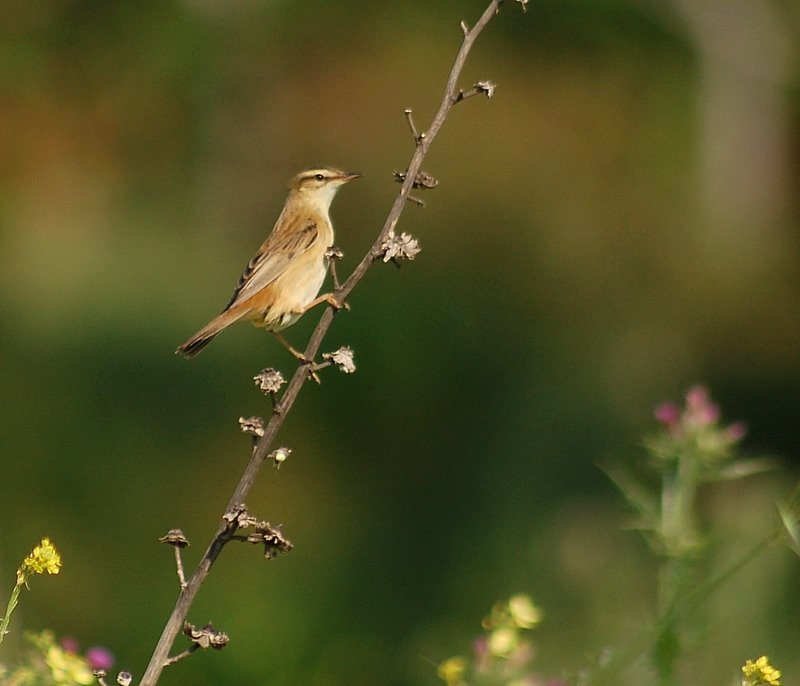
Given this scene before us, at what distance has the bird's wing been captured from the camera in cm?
468

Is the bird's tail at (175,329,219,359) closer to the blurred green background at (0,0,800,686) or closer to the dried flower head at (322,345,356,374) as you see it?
the blurred green background at (0,0,800,686)

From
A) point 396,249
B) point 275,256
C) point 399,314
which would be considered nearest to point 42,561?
point 396,249

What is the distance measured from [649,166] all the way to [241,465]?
13643 millimetres

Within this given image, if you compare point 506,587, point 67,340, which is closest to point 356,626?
point 506,587

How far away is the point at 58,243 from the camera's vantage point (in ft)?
66.1

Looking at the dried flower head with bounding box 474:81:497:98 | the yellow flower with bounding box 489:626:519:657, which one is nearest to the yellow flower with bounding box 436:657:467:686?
the yellow flower with bounding box 489:626:519:657

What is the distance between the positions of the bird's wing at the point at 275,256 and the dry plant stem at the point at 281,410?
2050 millimetres

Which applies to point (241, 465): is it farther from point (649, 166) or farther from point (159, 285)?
point (649, 166)

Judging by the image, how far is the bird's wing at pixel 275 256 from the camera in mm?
4680

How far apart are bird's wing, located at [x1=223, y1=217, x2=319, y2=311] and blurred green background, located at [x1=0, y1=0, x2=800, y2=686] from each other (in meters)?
1.35

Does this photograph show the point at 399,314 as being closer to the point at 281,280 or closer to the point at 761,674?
the point at 281,280

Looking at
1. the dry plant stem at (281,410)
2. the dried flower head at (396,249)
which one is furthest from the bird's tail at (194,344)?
the dried flower head at (396,249)

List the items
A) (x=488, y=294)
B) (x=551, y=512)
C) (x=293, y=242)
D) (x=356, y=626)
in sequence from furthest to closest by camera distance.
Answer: (x=488, y=294) < (x=551, y=512) < (x=356, y=626) < (x=293, y=242)

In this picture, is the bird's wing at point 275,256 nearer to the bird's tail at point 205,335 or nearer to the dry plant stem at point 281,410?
the bird's tail at point 205,335
